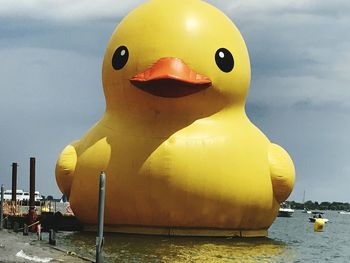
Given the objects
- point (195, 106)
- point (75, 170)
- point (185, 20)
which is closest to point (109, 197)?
point (75, 170)

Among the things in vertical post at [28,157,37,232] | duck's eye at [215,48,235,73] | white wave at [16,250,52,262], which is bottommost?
white wave at [16,250,52,262]

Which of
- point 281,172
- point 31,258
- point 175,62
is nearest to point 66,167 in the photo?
point 175,62

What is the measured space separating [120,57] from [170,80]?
2498mm

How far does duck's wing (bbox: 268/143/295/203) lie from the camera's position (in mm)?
25969

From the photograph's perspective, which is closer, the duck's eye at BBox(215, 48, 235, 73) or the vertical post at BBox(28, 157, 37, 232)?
the duck's eye at BBox(215, 48, 235, 73)

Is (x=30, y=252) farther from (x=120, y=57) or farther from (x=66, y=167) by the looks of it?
(x=120, y=57)

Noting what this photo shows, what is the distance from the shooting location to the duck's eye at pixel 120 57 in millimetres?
25781

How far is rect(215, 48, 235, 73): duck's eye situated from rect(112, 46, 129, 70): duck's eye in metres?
2.80

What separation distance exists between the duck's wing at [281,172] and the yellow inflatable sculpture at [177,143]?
0.03 m

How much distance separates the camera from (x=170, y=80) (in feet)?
79.3

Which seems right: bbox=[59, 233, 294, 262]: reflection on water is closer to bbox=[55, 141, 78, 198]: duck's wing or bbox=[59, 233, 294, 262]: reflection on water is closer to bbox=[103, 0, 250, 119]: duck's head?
bbox=[55, 141, 78, 198]: duck's wing

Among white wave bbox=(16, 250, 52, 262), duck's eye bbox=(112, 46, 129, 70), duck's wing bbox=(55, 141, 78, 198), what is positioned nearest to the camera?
white wave bbox=(16, 250, 52, 262)

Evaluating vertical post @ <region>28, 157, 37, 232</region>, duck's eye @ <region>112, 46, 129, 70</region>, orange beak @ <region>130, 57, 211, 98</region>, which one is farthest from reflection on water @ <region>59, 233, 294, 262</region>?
duck's eye @ <region>112, 46, 129, 70</region>

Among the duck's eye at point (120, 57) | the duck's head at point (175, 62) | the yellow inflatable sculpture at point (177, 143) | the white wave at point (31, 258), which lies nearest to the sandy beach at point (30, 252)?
the white wave at point (31, 258)
